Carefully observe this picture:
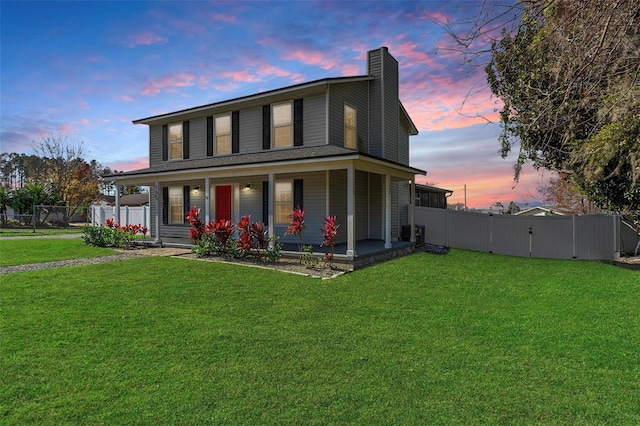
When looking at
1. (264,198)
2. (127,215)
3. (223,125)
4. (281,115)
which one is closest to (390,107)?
(281,115)

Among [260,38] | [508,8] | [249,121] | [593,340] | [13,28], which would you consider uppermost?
[13,28]

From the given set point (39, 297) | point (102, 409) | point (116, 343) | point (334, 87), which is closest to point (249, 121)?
point (334, 87)

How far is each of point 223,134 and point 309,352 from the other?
12357 mm

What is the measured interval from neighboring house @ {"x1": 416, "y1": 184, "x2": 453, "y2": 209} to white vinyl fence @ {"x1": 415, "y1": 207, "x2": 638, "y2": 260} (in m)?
6.10

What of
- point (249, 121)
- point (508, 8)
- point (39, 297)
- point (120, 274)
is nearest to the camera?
point (508, 8)

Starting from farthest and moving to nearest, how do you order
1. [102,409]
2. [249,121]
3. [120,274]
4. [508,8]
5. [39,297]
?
1. [249,121]
2. [120,274]
3. [39,297]
4. [508,8]
5. [102,409]

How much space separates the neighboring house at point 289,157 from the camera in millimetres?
12117

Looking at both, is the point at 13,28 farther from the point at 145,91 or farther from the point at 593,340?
the point at 593,340

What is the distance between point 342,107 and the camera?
1288 cm

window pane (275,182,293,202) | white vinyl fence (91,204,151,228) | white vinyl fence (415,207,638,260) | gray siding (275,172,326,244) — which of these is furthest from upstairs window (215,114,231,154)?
white vinyl fence (91,204,151,228)

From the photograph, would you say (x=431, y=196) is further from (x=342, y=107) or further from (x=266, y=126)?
(x=266, y=126)

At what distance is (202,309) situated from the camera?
5742mm

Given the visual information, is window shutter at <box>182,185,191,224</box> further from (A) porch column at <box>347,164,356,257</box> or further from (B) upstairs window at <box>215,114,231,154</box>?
(A) porch column at <box>347,164,356,257</box>

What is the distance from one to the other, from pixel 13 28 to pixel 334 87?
991cm
